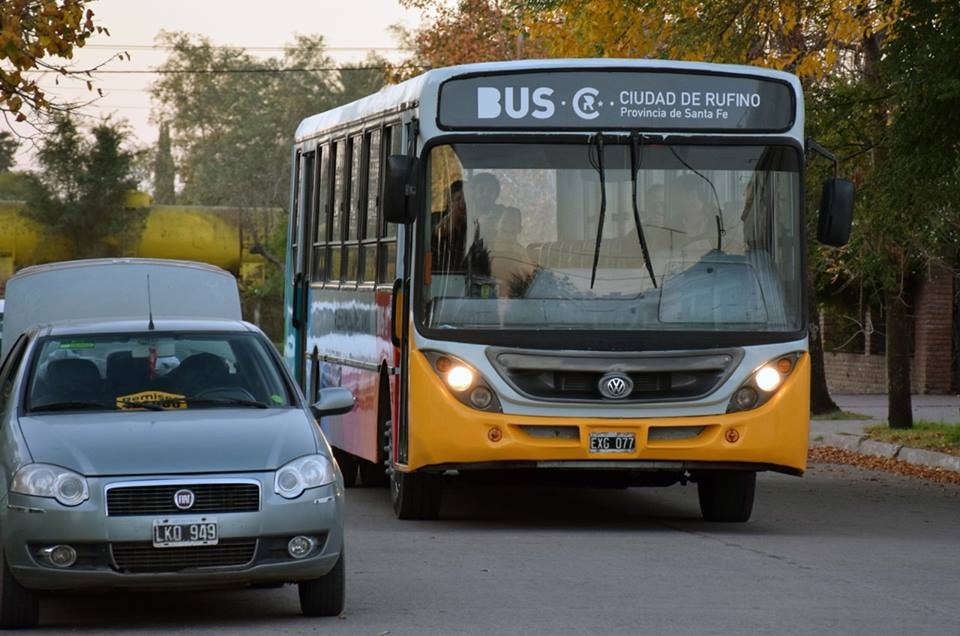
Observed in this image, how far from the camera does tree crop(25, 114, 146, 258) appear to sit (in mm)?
59281

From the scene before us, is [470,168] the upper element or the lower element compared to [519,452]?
upper

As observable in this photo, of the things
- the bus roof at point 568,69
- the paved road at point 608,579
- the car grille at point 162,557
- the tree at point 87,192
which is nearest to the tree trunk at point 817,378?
the paved road at point 608,579

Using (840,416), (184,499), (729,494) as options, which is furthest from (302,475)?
(840,416)

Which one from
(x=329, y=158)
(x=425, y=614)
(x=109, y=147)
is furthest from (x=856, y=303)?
(x=109, y=147)

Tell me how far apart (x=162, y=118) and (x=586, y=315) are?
341 feet

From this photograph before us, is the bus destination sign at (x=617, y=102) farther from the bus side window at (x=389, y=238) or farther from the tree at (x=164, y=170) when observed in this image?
the tree at (x=164, y=170)

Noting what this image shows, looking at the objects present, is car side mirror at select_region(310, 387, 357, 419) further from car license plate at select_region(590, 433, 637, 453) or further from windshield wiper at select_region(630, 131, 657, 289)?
windshield wiper at select_region(630, 131, 657, 289)

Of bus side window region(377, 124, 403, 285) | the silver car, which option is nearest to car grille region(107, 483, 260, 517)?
the silver car

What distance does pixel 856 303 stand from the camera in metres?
36.8

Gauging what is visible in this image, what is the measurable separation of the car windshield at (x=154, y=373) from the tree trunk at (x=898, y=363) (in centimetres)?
1515

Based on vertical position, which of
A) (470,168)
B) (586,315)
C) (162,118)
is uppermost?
(162,118)

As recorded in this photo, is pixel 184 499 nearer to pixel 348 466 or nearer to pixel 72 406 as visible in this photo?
pixel 72 406

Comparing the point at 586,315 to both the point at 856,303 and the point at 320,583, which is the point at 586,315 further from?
the point at 856,303

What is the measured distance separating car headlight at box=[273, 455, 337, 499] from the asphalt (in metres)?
12.4
